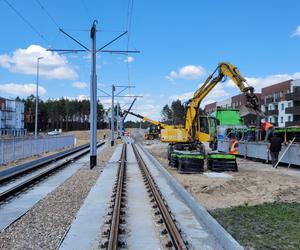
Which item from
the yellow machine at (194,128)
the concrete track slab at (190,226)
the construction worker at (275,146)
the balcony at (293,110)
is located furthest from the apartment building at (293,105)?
the concrete track slab at (190,226)

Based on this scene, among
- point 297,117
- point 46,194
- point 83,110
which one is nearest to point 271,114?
point 297,117

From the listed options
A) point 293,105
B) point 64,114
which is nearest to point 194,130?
point 293,105

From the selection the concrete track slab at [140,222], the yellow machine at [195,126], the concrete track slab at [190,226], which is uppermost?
the yellow machine at [195,126]

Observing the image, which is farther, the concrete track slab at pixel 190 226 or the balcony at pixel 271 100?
the balcony at pixel 271 100

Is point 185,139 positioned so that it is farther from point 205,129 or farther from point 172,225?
point 172,225

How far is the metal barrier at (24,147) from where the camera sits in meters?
24.1

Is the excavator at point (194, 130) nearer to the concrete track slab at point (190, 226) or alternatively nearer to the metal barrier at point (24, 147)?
the metal barrier at point (24, 147)

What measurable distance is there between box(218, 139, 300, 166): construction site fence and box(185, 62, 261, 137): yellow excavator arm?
287 cm

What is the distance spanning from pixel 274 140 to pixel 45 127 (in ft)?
535

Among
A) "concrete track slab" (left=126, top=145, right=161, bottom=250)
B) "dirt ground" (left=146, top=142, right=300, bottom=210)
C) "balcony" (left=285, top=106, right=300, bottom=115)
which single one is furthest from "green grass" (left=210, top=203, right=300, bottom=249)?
"balcony" (left=285, top=106, right=300, bottom=115)

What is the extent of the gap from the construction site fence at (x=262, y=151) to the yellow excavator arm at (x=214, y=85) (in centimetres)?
287

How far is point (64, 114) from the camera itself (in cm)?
18038

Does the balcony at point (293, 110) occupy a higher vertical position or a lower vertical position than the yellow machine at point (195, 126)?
higher

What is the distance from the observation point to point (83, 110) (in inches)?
7116
